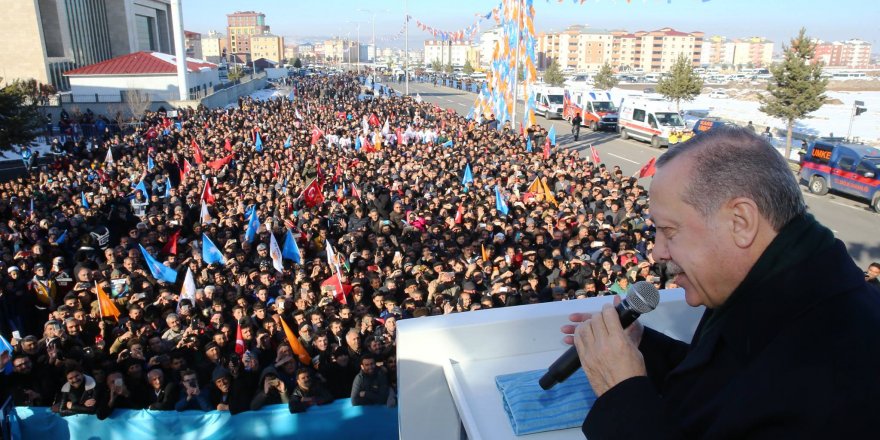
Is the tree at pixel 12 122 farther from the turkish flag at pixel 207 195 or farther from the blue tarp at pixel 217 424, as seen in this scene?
the blue tarp at pixel 217 424

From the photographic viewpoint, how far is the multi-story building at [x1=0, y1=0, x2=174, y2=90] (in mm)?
37562

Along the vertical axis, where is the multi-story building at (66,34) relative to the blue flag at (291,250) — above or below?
above

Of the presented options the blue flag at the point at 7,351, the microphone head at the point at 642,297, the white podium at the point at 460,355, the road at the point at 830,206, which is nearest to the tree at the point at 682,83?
the road at the point at 830,206

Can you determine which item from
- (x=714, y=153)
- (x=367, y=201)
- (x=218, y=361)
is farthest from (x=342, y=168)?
(x=714, y=153)

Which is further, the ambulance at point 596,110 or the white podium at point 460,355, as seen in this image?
the ambulance at point 596,110

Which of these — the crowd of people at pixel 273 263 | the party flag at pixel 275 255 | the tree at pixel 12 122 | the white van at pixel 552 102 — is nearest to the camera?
the crowd of people at pixel 273 263

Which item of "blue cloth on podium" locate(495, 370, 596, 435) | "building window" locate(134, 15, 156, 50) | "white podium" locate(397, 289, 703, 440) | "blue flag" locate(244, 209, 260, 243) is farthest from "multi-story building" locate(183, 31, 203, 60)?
"blue cloth on podium" locate(495, 370, 596, 435)

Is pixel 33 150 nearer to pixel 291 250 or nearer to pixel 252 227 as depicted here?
pixel 252 227

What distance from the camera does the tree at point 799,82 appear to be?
20.4m

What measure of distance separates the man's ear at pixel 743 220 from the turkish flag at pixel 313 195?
10509 mm

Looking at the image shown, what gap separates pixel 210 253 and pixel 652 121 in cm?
2102

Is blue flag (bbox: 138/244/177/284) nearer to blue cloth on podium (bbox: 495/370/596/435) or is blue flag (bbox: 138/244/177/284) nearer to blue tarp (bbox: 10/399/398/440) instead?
blue tarp (bbox: 10/399/398/440)

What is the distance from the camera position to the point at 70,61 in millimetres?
42844

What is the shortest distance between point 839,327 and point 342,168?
13.5 m
